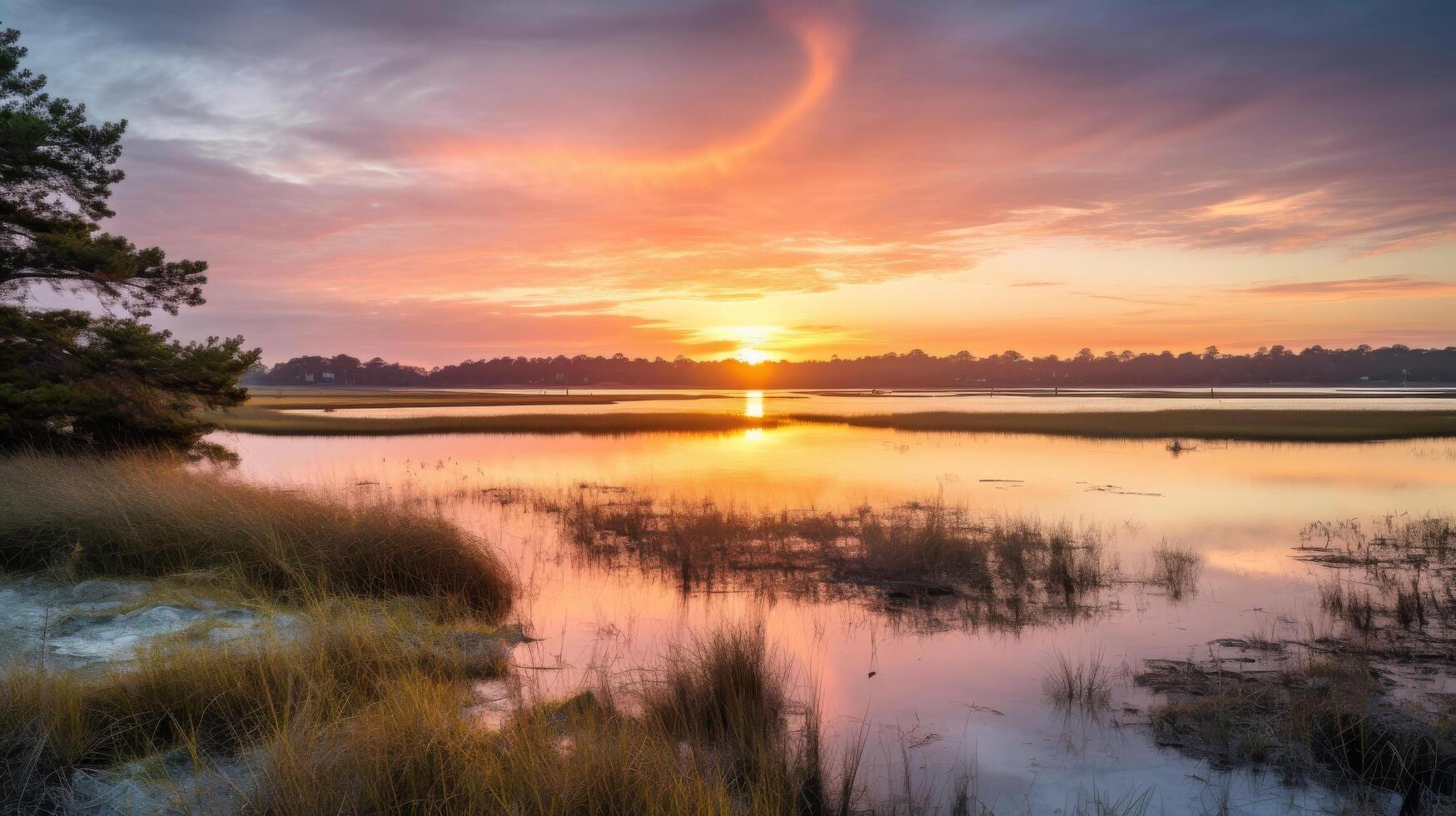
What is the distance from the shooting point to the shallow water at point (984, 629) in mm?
7695

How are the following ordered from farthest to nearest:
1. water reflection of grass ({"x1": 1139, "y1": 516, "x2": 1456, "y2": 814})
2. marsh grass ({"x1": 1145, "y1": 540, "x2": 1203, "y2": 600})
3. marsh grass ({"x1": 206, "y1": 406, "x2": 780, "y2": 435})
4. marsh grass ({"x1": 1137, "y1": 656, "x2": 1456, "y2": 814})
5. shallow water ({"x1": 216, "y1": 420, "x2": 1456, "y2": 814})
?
marsh grass ({"x1": 206, "y1": 406, "x2": 780, "y2": 435}) < marsh grass ({"x1": 1145, "y1": 540, "x2": 1203, "y2": 600}) < shallow water ({"x1": 216, "y1": 420, "x2": 1456, "y2": 814}) < water reflection of grass ({"x1": 1139, "y1": 516, "x2": 1456, "y2": 814}) < marsh grass ({"x1": 1137, "y1": 656, "x2": 1456, "y2": 814})

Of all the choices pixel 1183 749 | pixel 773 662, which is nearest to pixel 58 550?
pixel 773 662

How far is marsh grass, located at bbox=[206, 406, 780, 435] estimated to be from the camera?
55656 millimetres

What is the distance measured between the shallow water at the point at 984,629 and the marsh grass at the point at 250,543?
5.26 feet

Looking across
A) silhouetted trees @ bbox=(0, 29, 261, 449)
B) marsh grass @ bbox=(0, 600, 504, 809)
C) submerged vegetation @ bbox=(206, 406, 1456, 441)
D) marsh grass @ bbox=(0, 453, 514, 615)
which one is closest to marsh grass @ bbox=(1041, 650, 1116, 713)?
marsh grass @ bbox=(0, 600, 504, 809)

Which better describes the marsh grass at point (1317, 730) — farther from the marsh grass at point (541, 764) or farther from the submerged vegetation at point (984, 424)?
the submerged vegetation at point (984, 424)

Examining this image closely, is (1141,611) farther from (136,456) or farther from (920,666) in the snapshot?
(136,456)

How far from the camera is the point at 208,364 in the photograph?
800 inches

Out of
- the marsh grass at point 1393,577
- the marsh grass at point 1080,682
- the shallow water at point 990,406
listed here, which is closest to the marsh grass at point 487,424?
the shallow water at point 990,406

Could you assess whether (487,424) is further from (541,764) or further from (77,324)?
(541,764)

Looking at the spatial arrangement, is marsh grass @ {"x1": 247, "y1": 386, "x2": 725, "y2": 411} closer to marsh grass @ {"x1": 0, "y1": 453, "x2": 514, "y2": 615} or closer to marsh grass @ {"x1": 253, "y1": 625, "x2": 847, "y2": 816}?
marsh grass @ {"x1": 0, "y1": 453, "x2": 514, "y2": 615}

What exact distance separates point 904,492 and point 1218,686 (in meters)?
17.0

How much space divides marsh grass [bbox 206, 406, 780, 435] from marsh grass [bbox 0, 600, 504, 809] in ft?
150

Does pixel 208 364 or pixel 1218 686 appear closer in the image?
pixel 1218 686
